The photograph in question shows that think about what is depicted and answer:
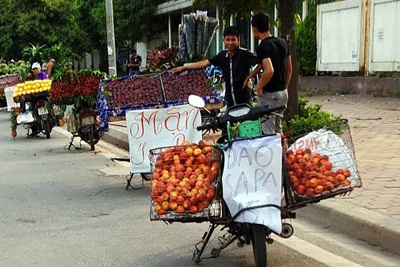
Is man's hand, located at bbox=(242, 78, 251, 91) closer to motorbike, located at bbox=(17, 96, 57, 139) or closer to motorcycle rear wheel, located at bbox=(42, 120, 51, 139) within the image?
motorbike, located at bbox=(17, 96, 57, 139)

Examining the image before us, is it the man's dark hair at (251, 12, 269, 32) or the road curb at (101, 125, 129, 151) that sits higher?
the man's dark hair at (251, 12, 269, 32)

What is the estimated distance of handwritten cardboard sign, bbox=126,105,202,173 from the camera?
22.2 feet

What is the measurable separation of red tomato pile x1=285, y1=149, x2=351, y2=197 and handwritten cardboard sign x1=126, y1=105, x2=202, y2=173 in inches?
108

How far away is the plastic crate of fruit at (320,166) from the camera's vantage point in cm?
406

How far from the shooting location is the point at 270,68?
5.82 m

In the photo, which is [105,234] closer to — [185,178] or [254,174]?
[185,178]

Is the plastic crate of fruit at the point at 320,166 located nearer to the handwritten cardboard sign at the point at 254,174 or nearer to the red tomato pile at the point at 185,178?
the handwritten cardboard sign at the point at 254,174

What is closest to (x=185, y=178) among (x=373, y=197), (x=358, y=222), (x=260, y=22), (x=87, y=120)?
(x=358, y=222)

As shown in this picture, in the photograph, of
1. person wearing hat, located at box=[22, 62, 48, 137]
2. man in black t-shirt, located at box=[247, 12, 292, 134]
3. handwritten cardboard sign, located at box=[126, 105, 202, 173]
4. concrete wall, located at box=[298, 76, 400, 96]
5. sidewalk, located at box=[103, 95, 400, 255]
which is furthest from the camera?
concrete wall, located at box=[298, 76, 400, 96]

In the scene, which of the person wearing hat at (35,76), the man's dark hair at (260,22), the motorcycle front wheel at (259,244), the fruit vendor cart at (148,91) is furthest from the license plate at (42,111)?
the motorcycle front wheel at (259,244)

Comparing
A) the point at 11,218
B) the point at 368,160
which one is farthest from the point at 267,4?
the point at 11,218

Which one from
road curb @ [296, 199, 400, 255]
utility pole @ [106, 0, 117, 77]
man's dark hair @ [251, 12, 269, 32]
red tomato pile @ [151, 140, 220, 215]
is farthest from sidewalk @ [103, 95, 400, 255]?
utility pole @ [106, 0, 117, 77]

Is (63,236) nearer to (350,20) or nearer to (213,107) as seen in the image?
(213,107)

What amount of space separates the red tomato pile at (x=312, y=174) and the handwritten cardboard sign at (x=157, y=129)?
2.73 metres
